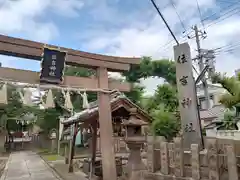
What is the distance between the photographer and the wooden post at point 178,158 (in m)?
6.16

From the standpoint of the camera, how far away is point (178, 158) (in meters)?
6.29

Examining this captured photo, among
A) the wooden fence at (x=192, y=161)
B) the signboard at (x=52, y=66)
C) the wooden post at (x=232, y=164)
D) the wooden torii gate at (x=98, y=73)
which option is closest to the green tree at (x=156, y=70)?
the wooden torii gate at (x=98, y=73)

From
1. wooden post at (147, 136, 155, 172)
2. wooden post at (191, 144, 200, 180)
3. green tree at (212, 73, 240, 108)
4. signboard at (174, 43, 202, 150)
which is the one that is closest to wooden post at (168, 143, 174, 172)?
wooden post at (147, 136, 155, 172)

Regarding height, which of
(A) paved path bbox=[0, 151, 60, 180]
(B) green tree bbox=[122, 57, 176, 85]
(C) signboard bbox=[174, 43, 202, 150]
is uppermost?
(B) green tree bbox=[122, 57, 176, 85]

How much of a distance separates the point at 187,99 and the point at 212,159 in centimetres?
269

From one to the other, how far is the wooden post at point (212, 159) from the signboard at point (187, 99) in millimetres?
1799

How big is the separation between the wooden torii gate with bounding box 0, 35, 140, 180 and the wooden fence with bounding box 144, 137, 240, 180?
4.19 feet

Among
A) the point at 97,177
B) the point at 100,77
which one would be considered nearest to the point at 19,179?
the point at 97,177

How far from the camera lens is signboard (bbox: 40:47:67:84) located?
6287 mm

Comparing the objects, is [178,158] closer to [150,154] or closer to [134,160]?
[150,154]

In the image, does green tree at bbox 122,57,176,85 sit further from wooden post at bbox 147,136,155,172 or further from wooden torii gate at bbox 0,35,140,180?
wooden post at bbox 147,136,155,172

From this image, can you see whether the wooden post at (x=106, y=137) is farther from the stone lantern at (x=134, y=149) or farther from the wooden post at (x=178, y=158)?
the wooden post at (x=178, y=158)

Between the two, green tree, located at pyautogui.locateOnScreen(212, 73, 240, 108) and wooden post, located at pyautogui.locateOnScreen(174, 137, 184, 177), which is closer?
wooden post, located at pyautogui.locateOnScreen(174, 137, 184, 177)

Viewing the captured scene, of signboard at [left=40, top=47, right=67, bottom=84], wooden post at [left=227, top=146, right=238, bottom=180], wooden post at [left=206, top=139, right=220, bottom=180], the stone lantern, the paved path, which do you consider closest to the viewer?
wooden post at [left=227, top=146, right=238, bottom=180]
